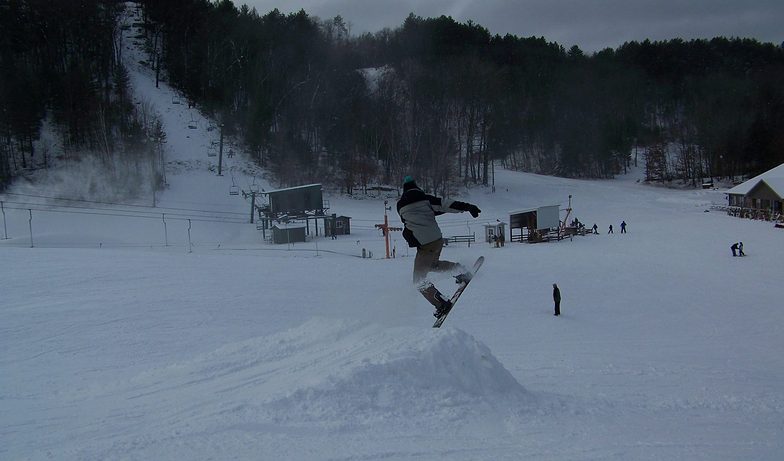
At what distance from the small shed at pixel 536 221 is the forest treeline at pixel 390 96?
20.2 metres

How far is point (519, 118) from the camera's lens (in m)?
84.1

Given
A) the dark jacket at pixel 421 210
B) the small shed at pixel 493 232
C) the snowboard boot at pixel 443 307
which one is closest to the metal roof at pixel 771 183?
the small shed at pixel 493 232

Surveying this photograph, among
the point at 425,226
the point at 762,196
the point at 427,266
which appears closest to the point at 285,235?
the point at 427,266

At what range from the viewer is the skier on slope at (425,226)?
7809 mm

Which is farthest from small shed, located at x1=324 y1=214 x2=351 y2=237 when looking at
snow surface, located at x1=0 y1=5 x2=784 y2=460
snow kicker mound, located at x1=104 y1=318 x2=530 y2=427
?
snow kicker mound, located at x1=104 y1=318 x2=530 y2=427

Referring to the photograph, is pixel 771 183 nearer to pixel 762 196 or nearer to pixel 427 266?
pixel 762 196

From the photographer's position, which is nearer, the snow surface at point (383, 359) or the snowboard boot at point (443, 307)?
the snow surface at point (383, 359)

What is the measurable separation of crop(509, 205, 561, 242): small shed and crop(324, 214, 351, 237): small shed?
12.2m

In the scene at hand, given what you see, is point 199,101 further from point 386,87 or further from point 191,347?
point 191,347

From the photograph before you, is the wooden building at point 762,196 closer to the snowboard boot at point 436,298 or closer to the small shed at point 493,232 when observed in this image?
the small shed at point 493,232

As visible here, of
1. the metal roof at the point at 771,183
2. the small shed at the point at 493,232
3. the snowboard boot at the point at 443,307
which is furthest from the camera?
the metal roof at the point at 771,183

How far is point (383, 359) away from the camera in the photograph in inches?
259

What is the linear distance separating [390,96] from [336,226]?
29.2 metres

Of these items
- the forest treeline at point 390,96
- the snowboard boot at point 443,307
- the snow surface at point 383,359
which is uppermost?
the forest treeline at point 390,96
